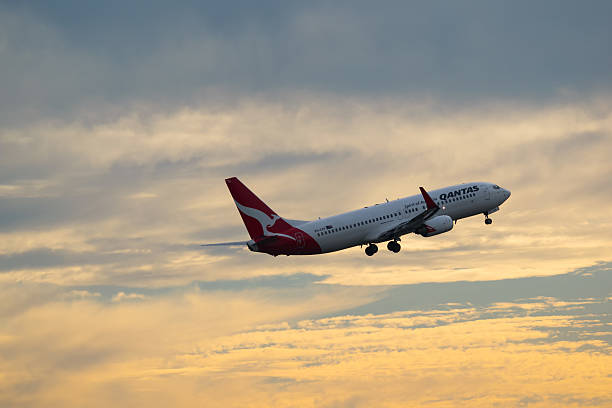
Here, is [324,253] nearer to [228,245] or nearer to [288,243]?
[288,243]

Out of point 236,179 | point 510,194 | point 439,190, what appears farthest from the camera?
point 510,194

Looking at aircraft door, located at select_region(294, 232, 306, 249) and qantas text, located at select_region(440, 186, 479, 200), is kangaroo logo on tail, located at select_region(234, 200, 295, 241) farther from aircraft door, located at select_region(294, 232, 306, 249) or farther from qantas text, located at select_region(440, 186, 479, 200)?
qantas text, located at select_region(440, 186, 479, 200)

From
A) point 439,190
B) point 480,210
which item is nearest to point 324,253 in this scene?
point 439,190

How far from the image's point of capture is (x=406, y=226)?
3450 inches

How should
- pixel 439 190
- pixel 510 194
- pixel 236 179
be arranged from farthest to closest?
pixel 510 194 → pixel 439 190 → pixel 236 179

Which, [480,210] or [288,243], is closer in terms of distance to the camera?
[288,243]

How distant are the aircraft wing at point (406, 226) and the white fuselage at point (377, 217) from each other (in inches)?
18.0

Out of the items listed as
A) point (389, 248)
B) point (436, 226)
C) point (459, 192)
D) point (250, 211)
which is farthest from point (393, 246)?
point (250, 211)

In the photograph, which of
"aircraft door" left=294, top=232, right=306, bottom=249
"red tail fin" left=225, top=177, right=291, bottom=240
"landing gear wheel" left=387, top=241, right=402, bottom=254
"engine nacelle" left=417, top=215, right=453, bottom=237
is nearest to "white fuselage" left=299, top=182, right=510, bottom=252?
"aircraft door" left=294, top=232, right=306, bottom=249

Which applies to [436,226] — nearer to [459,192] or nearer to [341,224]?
[459,192]

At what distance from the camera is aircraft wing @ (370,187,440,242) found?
86238 mm

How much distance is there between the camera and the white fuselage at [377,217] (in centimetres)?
8719

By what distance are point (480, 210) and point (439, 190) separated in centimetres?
804

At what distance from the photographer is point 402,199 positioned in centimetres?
9075
